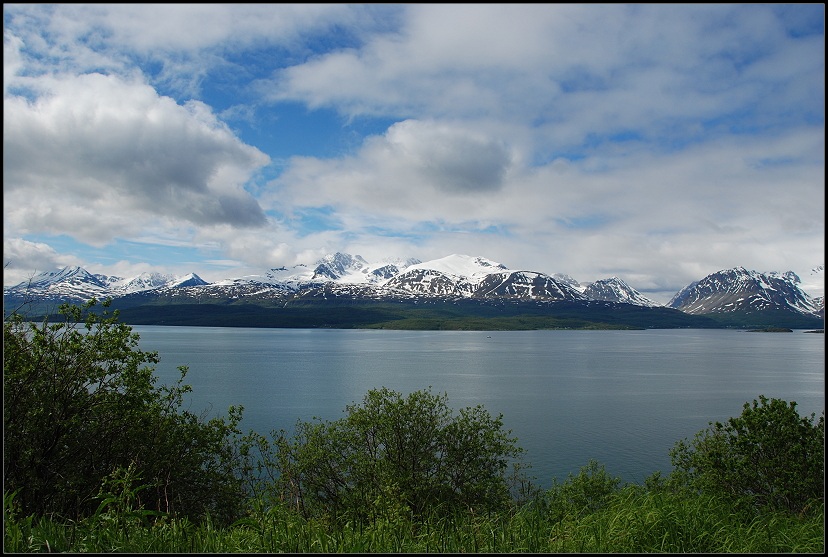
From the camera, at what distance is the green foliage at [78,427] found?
38.1ft

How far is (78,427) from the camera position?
14141 mm

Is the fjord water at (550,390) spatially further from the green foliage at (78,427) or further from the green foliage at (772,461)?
the green foliage at (78,427)

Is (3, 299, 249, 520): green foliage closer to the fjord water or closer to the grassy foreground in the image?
the grassy foreground

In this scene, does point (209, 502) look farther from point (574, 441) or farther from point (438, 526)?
point (574, 441)

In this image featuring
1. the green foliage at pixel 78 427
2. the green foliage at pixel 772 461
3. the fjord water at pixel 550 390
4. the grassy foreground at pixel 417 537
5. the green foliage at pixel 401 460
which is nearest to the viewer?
the grassy foreground at pixel 417 537

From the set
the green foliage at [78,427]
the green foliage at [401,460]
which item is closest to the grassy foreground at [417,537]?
the green foliage at [78,427]

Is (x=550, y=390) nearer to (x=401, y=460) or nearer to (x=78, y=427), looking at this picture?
(x=401, y=460)

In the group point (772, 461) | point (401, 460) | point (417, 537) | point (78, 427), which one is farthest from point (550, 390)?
point (417, 537)

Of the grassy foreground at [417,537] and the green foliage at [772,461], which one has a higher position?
the grassy foreground at [417,537]

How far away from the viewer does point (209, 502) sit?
57.5 ft

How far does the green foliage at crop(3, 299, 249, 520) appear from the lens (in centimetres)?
1160

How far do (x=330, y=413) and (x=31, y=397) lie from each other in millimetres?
44730

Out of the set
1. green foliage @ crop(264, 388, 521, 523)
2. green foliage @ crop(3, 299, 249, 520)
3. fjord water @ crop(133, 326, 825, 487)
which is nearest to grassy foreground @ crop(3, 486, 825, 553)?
green foliage @ crop(3, 299, 249, 520)

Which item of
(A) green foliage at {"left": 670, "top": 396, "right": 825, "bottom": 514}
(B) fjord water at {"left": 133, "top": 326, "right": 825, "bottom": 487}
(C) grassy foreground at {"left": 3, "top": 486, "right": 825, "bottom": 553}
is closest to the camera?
(C) grassy foreground at {"left": 3, "top": 486, "right": 825, "bottom": 553}
